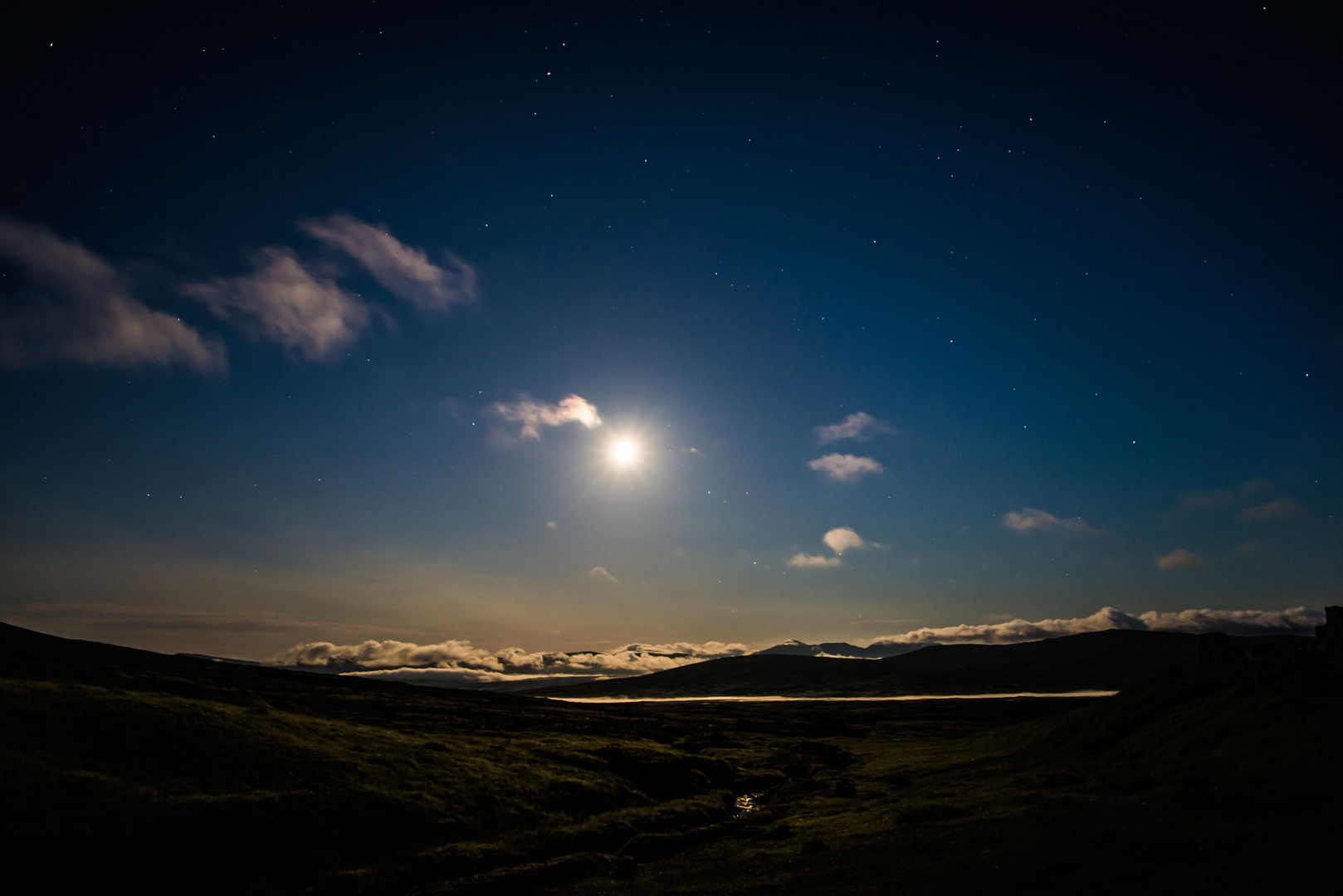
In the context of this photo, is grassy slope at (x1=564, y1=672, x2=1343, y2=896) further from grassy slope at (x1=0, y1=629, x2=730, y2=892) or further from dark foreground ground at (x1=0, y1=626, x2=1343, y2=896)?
grassy slope at (x1=0, y1=629, x2=730, y2=892)

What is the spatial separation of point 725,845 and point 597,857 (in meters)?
8.85

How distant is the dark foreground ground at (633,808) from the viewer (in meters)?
28.2

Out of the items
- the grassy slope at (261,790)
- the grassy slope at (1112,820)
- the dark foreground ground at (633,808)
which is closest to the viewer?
the grassy slope at (1112,820)

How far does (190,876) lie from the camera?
32.2m

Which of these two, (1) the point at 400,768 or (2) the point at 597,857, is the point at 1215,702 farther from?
(1) the point at 400,768

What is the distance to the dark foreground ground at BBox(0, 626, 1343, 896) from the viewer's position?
28.2 metres

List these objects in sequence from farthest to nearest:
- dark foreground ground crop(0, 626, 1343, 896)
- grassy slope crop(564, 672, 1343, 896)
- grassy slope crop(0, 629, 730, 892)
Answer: grassy slope crop(0, 629, 730, 892), dark foreground ground crop(0, 626, 1343, 896), grassy slope crop(564, 672, 1343, 896)

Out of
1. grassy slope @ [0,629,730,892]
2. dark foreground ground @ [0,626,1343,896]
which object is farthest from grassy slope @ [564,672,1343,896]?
grassy slope @ [0,629,730,892]

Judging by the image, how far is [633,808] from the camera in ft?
167

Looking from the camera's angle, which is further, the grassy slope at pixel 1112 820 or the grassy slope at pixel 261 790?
the grassy slope at pixel 261 790

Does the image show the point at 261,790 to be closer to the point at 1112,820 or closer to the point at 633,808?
the point at 633,808

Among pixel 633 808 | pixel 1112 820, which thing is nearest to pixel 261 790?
pixel 633 808

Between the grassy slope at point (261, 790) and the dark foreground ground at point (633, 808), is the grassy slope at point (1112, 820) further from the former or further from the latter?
the grassy slope at point (261, 790)

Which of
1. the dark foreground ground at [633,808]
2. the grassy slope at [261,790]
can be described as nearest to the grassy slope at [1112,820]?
the dark foreground ground at [633,808]
